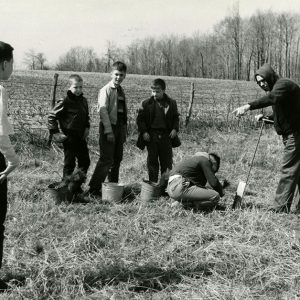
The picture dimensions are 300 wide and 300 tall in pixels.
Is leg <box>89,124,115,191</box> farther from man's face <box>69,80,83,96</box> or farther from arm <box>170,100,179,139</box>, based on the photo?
arm <box>170,100,179,139</box>

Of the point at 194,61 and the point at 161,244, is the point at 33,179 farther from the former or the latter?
the point at 194,61

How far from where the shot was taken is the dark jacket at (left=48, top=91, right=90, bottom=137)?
17.7 ft

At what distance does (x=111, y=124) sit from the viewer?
5.73 meters

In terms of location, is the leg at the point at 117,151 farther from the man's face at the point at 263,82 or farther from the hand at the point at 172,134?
the man's face at the point at 263,82

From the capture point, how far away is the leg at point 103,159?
5.71 m

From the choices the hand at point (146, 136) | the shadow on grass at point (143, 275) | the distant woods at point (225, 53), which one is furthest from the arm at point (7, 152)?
the distant woods at point (225, 53)

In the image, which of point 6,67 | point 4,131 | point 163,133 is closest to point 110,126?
point 163,133

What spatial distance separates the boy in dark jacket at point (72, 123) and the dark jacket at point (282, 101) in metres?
2.22

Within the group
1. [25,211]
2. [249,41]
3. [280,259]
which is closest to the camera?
[280,259]

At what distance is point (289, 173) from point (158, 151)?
194cm

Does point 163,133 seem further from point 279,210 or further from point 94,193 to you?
point 279,210

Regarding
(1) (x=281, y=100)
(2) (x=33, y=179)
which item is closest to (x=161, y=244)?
(1) (x=281, y=100)

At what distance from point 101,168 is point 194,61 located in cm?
8305

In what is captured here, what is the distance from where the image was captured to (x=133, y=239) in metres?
4.17
